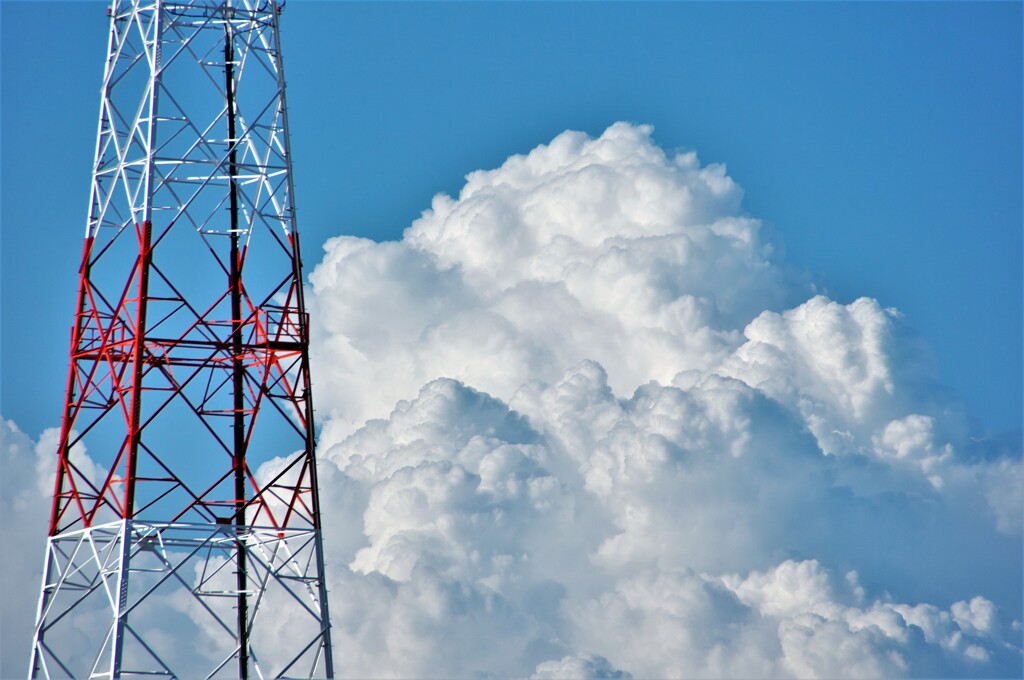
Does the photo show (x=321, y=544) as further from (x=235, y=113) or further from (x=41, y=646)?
(x=235, y=113)

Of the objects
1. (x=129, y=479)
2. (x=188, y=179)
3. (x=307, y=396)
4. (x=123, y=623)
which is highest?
(x=188, y=179)

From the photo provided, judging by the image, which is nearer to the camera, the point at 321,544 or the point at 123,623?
the point at 123,623

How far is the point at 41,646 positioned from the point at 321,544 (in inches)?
518

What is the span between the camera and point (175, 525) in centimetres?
9412

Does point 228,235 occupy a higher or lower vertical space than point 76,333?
higher

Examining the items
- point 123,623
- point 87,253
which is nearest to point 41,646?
point 123,623

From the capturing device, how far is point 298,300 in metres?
98.8

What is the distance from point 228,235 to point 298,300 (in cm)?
485

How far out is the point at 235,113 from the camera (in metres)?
101

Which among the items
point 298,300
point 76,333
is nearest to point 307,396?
point 298,300

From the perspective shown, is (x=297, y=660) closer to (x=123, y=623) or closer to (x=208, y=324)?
(x=123, y=623)

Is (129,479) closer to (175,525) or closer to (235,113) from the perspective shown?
(175,525)

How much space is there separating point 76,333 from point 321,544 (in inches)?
574

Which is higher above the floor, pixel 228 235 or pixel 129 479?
pixel 228 235
